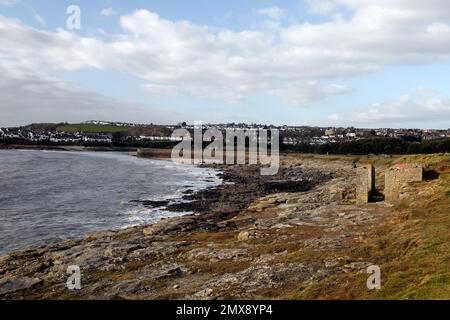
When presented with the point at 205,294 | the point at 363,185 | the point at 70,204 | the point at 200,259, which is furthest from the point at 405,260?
the point at 70,204

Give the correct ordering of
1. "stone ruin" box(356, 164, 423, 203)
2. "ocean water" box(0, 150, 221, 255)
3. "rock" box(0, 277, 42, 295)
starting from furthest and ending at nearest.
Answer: "stone ruin" box(356, 164, 423, 203)
"ocean water" box(0, 150, 221, 255)
"rock" box(0, 277, 42, 295)

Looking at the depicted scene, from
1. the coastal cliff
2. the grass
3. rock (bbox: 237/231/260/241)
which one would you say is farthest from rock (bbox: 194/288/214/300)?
rock (bbox: 237/231/260/241)

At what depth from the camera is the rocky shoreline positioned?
54.7 feet

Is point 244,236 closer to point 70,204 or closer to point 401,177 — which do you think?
point 401,177

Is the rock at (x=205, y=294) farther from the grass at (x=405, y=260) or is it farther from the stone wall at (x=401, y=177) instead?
the stone wall at (x=401, y=177)

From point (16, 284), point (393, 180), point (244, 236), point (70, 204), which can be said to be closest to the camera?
point (16, 284)

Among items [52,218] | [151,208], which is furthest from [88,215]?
[151,208]

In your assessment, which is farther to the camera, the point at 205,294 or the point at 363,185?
the point at 363,185

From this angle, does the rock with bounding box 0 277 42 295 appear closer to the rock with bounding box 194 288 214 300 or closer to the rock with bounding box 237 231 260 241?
the rock with bounding box 194 288 214 300

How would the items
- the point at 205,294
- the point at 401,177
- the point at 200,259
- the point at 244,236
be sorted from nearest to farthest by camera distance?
the point at 205,294
the point at 200,259
the point at 244,236
the point at 401,177

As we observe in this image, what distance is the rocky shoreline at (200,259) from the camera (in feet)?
54.7

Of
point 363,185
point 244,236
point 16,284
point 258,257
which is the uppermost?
point 363,185

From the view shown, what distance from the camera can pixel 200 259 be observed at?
2097cm
